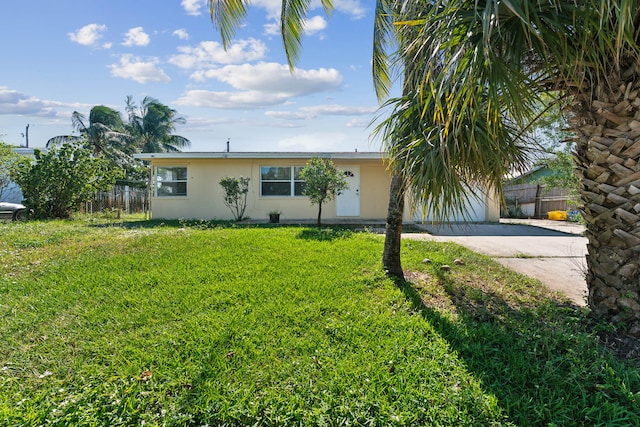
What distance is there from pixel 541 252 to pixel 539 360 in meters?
5.18

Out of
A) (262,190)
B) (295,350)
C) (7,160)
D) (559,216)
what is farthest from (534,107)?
(7,160)

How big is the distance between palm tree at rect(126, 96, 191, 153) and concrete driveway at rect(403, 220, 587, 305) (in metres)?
23.2

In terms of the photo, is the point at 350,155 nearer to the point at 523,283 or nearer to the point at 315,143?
the point at 315,143

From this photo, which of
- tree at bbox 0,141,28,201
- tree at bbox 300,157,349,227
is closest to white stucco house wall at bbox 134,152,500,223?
tree at bbox 300,157,349,227

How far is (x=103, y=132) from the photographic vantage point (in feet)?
74.8

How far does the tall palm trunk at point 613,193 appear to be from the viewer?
2641 millimetres

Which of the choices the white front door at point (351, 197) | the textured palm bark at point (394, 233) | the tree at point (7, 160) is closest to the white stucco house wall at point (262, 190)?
the white front door at point (351, 197)

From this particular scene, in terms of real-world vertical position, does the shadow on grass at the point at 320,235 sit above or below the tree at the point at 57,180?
below

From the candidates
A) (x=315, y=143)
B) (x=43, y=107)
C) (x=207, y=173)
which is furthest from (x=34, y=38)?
(x=43, y=107)

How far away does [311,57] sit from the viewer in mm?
6484

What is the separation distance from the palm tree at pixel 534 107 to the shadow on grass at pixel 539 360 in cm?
50

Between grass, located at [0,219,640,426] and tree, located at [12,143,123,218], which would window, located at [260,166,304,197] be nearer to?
tree, located at [12,143,123,218]

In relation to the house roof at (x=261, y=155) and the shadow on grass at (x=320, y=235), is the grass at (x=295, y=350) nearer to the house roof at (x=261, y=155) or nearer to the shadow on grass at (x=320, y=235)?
the shadow on grass at (x=320, y=235)

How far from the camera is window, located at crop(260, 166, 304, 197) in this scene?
514 inches
